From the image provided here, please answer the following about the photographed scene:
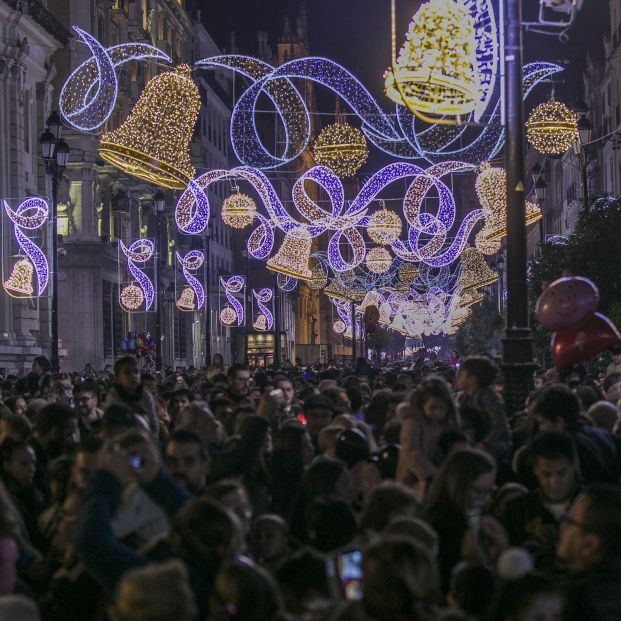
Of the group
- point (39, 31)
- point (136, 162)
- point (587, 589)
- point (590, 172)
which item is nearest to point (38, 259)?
point (39, 31)

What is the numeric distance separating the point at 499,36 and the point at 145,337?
109 feet

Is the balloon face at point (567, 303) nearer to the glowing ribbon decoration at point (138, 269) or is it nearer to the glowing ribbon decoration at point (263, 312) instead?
the glowing ribbon decoration at point (138, 269)

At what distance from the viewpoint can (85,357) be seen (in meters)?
55.3

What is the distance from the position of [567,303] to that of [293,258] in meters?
27.6

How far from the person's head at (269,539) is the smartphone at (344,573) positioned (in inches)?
25.5

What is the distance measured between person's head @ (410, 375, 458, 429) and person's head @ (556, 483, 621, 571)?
10.9 ft

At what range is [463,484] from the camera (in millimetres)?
6809

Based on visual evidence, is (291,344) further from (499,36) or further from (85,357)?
(499,36)

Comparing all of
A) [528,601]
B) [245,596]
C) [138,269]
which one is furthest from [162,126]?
[138,269]

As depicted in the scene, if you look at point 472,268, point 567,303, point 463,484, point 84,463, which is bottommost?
point 463,484

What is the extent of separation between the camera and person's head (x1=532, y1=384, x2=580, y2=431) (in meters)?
9.04

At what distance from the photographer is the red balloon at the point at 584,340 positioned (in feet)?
46.2

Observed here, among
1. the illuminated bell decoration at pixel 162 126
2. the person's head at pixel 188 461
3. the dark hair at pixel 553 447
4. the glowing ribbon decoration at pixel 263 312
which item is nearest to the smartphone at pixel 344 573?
the person's head at pixel 188 461

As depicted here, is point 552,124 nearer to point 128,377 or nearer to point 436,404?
point 128,377
